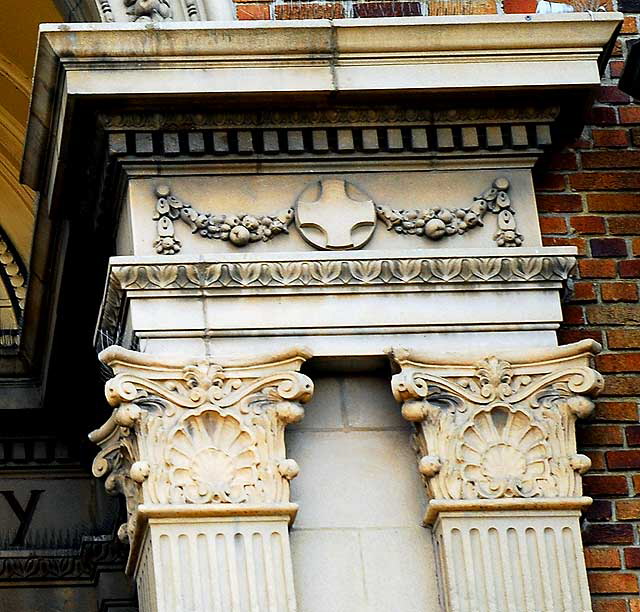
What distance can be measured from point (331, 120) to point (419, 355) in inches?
39.4

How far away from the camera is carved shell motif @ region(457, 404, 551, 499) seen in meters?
7.42

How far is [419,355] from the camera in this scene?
756 centimetres

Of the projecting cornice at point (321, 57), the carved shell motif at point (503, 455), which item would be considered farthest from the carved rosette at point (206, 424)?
the projecting cornice at point (321, 57)

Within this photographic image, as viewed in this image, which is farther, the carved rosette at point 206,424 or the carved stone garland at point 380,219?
the carved stone garland at point 380,219

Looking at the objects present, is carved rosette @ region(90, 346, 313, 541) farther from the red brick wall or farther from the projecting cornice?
the red brick wall

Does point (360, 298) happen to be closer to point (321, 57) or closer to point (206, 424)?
point (206, 424)

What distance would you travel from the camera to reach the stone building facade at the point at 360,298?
24.2ft

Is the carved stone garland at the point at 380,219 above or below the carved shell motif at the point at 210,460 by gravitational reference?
above

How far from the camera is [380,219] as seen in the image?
309 inches

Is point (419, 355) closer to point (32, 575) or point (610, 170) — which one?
point (610, 170)

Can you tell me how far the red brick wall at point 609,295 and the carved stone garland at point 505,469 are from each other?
22cm

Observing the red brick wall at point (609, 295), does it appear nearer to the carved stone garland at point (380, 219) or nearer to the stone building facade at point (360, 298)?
the stone building facade at point (360, 298)

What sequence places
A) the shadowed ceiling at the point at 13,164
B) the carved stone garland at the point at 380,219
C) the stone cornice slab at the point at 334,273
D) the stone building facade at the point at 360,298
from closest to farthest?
the stone building facade at the point at 360,298
the stone cornice slab at the point at 334,273
the carved stone garland at the point at 380,219
the shadowed ceiling at the point at 13,164

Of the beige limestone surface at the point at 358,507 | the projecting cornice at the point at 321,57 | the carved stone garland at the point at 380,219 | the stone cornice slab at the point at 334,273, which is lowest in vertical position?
the beige limestone surface at the point at 358,507
